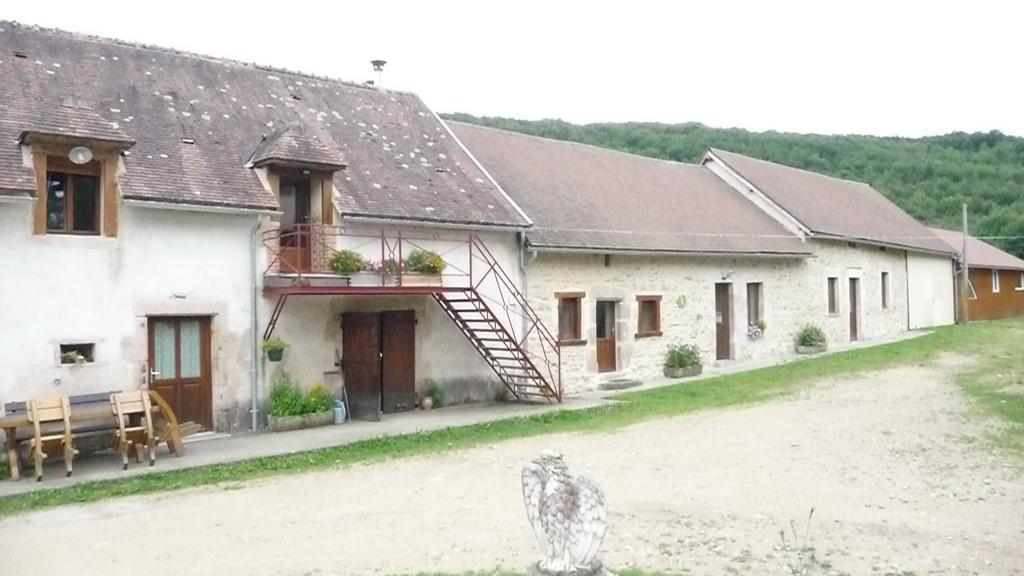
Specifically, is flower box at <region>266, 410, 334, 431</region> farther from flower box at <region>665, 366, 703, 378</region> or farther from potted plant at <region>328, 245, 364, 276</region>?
flower box at <region>665, 366, 703, 378</region>

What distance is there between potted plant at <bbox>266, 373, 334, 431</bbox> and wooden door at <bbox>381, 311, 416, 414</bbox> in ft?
4.58

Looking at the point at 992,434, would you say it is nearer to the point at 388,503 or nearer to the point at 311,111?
the point at 388,503

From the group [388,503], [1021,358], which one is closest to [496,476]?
[388,503]

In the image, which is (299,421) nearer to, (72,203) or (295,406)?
(295,406)

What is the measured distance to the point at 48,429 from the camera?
1079cm

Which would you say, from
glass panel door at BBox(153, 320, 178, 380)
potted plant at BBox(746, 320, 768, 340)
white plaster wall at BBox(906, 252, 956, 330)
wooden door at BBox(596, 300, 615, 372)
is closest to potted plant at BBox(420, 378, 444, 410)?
wooden door at BBox(596, 300, 615, 372)

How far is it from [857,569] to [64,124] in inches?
432

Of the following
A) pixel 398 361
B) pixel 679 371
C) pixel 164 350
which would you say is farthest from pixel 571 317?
pixel 164 350

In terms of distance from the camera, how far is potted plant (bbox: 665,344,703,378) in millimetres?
19906

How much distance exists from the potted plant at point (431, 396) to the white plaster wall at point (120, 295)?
345cm

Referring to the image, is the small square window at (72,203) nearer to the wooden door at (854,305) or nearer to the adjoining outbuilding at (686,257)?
the adjoining outbuilding at (686,257)

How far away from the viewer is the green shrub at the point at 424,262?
1495 centimetres

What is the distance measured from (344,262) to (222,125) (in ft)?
11.4

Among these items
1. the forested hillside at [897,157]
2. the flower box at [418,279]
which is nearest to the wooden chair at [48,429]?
the flower box at [418,279]
